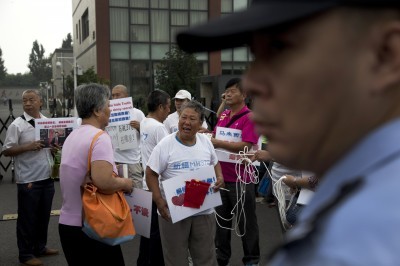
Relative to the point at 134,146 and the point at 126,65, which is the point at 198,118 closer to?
the point at 134,146

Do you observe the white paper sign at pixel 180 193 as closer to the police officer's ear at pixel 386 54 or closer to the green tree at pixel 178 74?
the police officer's ear at pixel 386 54

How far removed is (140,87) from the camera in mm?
30484

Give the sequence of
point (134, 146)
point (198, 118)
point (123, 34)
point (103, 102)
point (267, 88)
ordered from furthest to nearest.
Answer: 1. point (123, 34)
2. point (134, 146)
3. point (198, 118)
4. point (103, 102)
5. point (267, 88)

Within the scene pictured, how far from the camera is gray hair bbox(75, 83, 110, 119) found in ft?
10.1


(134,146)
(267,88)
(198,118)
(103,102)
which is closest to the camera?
(267,88)

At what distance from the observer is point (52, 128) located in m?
4.52

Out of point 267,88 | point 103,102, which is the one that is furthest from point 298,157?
point 103,102

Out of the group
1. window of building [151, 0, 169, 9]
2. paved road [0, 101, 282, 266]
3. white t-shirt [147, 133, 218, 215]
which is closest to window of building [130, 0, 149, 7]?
window of building [151, 0, 169, 9]

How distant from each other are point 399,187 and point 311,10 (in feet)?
0.87

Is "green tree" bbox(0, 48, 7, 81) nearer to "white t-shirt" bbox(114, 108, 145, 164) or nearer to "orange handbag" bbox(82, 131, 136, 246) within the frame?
"white t-shirt" bbox(114, 108, 145, 164)

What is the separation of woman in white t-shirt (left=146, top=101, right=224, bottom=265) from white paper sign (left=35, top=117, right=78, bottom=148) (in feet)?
4.61

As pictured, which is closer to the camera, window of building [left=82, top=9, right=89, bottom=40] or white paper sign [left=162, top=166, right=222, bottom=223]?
white paper sign [left=162, top=166, right=222, bottom=223]

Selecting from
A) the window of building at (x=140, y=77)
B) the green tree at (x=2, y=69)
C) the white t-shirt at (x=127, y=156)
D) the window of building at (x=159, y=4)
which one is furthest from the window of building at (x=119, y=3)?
the green tree at (x=2, y=69)

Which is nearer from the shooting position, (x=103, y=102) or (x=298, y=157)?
(x=298, y=157)
